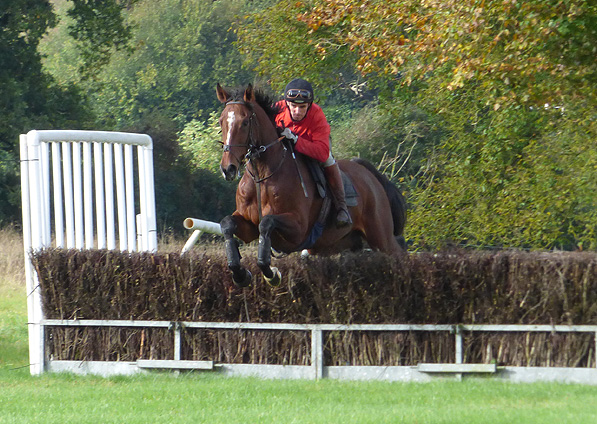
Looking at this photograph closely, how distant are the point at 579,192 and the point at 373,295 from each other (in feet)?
25.4

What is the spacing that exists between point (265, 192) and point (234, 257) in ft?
2.38

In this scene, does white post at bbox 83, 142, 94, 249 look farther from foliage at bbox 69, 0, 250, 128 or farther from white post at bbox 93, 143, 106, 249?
foliage at bbox 69, 0, 250, 128

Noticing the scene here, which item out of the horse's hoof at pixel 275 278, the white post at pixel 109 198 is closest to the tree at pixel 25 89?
the white post at pixel 109 198

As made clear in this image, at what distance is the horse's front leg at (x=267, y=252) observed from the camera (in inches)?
291

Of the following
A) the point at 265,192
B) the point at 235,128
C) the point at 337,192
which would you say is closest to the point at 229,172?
the point at 235,128

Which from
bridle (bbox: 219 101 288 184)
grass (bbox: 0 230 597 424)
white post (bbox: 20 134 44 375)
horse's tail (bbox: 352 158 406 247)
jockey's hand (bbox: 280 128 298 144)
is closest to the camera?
grass (bbox: 0 230 597 424)

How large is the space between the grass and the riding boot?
1703 millimetres

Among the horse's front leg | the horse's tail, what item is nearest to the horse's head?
the horse's front leg

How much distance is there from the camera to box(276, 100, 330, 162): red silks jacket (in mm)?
8180

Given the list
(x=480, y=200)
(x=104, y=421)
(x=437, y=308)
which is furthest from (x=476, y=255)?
(x=480, y=200)

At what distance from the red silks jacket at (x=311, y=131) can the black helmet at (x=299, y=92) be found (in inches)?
9.2

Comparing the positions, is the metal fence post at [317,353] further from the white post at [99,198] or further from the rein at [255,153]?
the white post at [99,198]

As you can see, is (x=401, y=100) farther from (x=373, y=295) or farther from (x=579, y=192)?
(x=373, y=295)

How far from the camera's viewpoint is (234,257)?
7.43m
